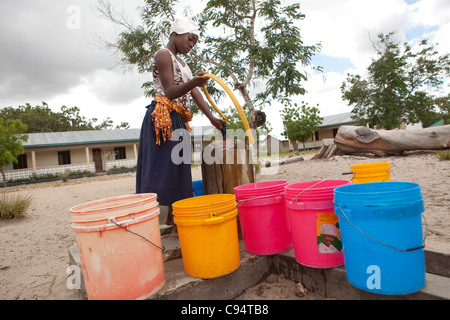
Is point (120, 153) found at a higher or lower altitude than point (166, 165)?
higher

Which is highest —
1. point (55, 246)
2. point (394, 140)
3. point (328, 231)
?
Result: point (394, 140)

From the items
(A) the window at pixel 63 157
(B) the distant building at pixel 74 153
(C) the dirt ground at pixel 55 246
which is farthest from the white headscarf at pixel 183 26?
(A) the window at pixel 63 157

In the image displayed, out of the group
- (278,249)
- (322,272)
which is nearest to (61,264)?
(278,249)

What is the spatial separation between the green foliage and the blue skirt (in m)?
39.8

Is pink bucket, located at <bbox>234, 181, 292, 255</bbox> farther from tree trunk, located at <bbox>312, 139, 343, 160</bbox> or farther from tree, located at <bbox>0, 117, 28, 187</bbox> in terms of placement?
tree, located at <bbox>0, 117, 28, 187</bbox>

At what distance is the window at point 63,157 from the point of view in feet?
75.3

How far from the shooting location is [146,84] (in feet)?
30.3

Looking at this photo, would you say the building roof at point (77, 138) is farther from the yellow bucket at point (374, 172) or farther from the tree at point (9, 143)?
the yellow bucket at point (374, 172)

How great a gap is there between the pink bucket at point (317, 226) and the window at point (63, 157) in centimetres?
2531

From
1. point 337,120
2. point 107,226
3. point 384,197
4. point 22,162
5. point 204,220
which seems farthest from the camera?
point 337,120

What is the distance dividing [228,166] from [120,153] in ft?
81.4

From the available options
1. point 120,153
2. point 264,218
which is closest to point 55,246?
point 264,218

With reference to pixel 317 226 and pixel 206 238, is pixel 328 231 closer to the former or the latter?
pixel 317 226

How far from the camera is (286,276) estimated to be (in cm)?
203
